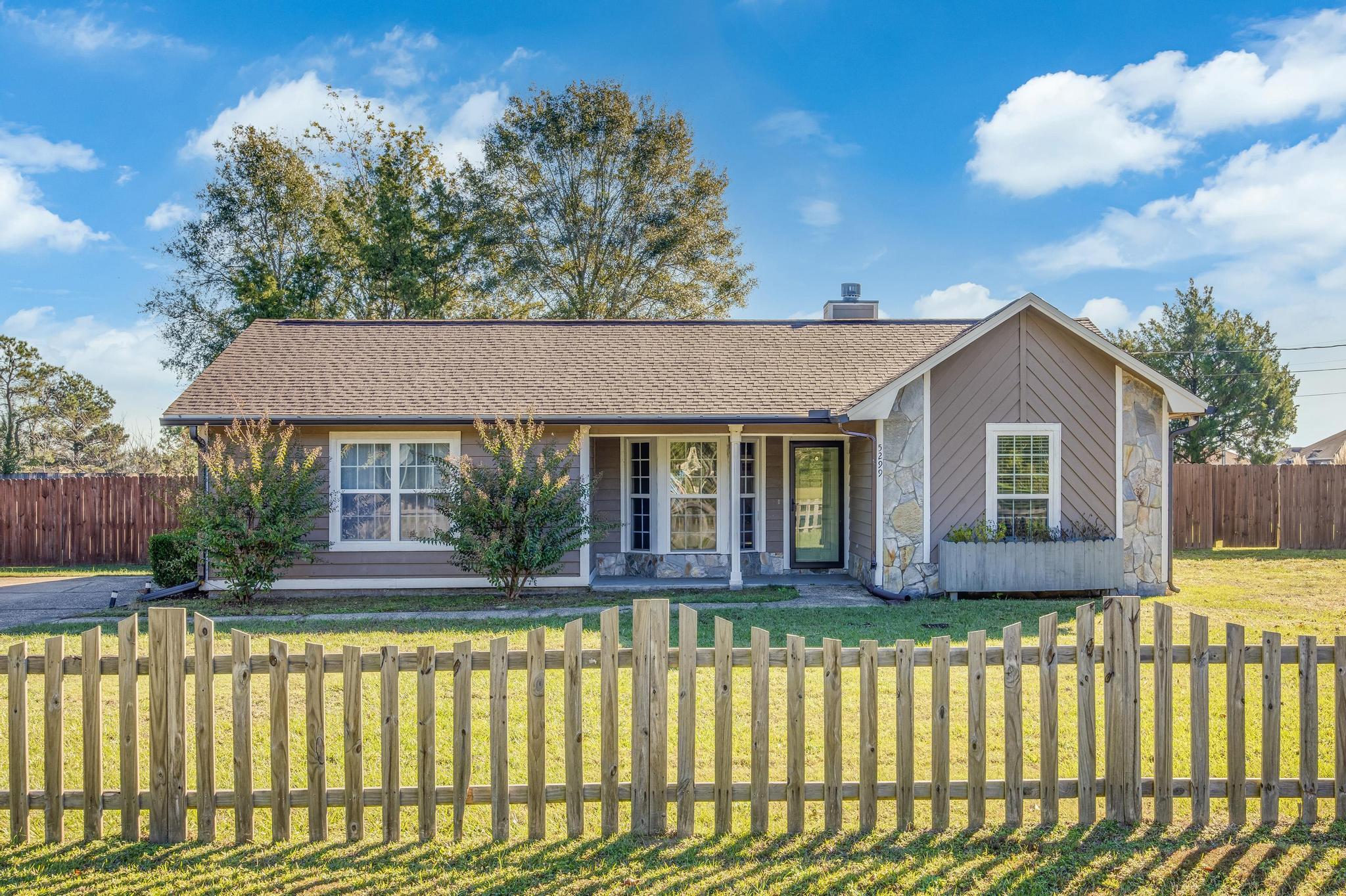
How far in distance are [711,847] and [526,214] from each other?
1016 inches

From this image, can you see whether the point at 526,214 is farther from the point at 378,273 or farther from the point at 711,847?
the point at 711,847

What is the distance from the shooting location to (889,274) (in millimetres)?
22000

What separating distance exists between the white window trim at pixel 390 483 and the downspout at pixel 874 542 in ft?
18.6

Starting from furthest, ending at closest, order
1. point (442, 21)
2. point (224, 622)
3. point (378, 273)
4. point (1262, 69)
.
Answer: point (378, 273)
point (442, 21)
point (1262, 69)
point (224, 622)

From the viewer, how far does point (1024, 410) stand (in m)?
11.3

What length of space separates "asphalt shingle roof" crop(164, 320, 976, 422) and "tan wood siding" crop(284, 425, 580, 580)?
0.39 m

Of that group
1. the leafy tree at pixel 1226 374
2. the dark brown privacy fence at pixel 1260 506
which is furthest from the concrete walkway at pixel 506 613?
the leafy tree at pixel 1226 374

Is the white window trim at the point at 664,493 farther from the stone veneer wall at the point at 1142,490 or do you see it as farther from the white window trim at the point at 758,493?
the stone veneer wall at the point at 1142,490

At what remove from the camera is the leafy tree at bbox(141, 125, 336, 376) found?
81.9 ft

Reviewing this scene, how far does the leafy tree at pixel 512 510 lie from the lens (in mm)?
10734

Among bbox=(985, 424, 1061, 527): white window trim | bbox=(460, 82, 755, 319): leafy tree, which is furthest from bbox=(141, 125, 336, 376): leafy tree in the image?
bbox=(985, 424, 1061, 527): white window trim

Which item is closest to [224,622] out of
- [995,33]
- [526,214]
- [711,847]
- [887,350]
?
[711,847]

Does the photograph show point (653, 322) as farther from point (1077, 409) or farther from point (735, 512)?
point (1077, 409)

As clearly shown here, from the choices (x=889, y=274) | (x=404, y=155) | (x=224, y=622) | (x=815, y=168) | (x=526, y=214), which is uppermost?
(x=404, y=155)
